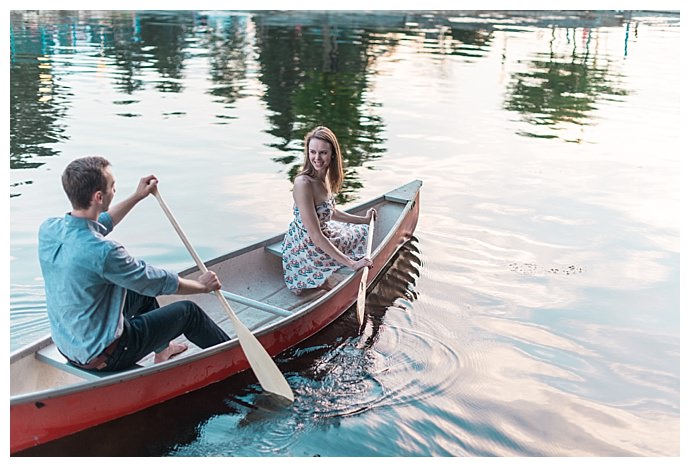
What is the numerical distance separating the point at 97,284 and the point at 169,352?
3.20 feet

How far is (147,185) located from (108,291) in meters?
0.73

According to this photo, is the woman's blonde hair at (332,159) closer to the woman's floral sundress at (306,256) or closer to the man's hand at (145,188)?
the woman's floral sundress at (306,256)

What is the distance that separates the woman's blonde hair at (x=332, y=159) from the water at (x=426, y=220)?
1143mm

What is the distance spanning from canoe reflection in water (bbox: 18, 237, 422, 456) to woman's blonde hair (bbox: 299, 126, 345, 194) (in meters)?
1.16

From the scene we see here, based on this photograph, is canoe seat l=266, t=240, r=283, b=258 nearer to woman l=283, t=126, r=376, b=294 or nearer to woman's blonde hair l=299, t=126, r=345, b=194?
woman l=283, t=126, r=376, b=294

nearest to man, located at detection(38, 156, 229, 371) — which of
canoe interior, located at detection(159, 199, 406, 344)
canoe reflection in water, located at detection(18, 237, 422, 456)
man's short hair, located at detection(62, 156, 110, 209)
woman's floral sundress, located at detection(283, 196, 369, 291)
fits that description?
man's short hair, located at detection(62, 156, 110, 209)

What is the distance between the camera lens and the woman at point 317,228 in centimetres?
562

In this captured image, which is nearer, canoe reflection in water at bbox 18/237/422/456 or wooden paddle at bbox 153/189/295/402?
canoe reflection in water at bbox 18/237/422/456

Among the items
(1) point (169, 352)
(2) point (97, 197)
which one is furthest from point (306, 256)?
(2) point (97, 197)

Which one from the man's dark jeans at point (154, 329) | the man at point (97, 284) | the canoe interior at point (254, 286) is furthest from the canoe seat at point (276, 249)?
the man at point (97, 284)

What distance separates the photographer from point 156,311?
4449 mm

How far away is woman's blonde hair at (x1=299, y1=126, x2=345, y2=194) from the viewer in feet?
18.3

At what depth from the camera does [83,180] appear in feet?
12.4

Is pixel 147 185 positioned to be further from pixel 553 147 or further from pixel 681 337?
pixel 553 147
